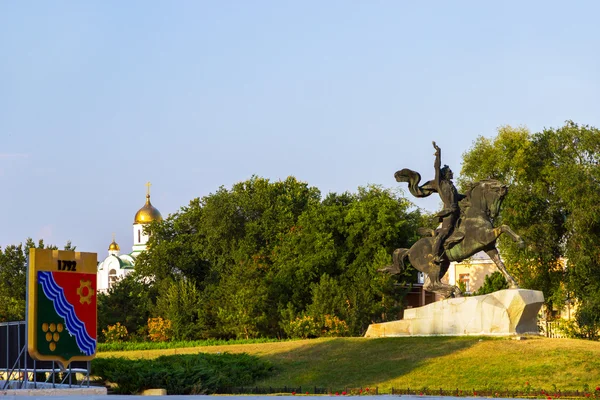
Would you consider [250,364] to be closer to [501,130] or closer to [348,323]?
[348,323]

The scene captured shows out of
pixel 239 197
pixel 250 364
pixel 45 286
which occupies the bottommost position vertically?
A: pixel 250 364

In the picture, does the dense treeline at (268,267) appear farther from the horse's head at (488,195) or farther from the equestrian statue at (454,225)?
the horse's head at (488,195)

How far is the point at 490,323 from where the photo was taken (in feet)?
99.8

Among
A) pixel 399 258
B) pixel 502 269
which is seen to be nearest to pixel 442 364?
pixel 502 269

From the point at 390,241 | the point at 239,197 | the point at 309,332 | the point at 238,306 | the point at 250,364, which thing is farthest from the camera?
the point at 239,197

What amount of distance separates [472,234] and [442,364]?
17.9 ft

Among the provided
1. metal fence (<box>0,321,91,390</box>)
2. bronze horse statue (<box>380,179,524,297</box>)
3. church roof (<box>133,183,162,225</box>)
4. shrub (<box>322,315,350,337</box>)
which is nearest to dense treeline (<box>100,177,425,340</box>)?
shrub (<box>322,315,350,337</box>)

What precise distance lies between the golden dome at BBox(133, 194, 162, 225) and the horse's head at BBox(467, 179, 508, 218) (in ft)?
244

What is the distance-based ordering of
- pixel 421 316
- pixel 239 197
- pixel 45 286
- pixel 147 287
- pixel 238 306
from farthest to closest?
pixel 239 197, pixel 147 287, pixel 238 306, pixel 421 316, pixel 45 286

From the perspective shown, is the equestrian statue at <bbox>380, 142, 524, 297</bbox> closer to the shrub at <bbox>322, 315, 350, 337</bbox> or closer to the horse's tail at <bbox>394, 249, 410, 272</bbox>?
the horse's tail at <bbox>394, 249, 410, 272</bbox>

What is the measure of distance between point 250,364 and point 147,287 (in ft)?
94.6

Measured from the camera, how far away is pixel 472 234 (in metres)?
31.0

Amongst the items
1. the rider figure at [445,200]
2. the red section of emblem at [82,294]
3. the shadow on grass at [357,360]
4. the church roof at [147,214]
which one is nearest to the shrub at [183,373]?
the shadow on grass at [357,360]

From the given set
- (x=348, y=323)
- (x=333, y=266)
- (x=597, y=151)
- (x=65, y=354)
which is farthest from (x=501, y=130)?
(x=65, y=354)
